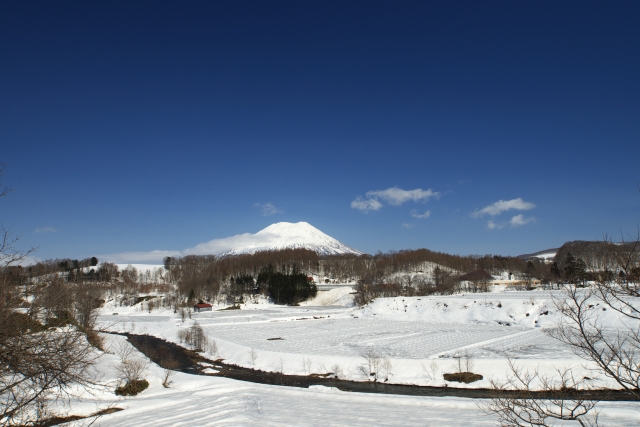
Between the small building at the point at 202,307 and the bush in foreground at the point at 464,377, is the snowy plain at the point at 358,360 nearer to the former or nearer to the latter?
the bush in foreground at the point at 464,377

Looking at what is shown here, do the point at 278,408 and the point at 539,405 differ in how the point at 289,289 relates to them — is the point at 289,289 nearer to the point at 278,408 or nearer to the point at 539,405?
the point at 278,408

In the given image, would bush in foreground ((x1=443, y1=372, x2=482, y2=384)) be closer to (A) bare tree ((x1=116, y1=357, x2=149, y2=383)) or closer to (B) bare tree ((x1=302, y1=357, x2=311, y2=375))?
(B) bare tree ((x1=302, y1=357, x2=311, y2=375))

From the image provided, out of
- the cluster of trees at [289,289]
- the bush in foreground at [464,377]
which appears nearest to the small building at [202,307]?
the cluster of trees at [289,289]

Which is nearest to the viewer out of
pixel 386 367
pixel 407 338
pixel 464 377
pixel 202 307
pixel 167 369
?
pixel 464 377

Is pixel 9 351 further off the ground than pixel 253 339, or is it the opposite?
pixel 9 351

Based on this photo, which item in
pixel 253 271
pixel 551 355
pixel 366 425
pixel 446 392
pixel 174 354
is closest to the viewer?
Answer: pixel 366 425

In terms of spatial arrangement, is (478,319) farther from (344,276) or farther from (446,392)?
(344,276)

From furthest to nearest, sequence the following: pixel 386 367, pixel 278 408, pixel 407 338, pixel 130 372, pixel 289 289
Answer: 1. pixel 289 289
2. pixel 407 338
3. pixel 386 367
4. pixel 130 372
5. pixel 278 408

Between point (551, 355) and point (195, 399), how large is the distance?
837 inches

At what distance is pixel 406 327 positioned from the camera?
43938 millimetres

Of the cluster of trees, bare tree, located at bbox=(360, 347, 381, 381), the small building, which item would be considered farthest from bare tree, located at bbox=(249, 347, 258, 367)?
the cluster of trees

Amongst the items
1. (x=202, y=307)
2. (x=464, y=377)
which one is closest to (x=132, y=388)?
(x=464, y=377)

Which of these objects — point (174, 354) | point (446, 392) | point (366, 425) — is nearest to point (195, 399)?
point (366, 425)

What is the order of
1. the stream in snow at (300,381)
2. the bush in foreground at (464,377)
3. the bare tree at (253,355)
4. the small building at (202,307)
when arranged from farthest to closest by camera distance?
the small building at (202,307), the bare tree at (253,355), the bush in foreground at (464,377), the stream in snow at (300,381)
